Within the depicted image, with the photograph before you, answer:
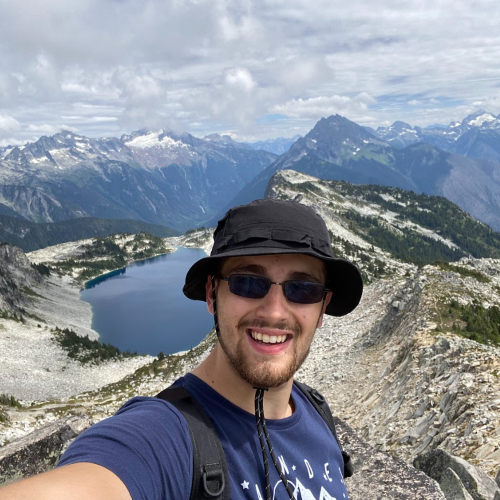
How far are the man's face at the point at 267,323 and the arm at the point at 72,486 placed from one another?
1.39 metres

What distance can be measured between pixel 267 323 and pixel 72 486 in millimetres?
1998

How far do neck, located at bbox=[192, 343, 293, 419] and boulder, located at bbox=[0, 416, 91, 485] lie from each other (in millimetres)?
Answer: 5661

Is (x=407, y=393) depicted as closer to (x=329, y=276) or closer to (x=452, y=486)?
(x=452, y=486)

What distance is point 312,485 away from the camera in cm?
369

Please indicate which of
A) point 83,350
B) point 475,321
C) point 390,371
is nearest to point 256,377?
point 390,371

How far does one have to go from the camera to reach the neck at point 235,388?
3.58 meters

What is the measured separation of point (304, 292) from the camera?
154 inches

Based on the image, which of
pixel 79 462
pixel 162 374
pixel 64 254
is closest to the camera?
pixel 79 462

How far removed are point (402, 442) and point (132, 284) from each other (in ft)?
521

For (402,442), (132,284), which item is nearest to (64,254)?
(132,284)

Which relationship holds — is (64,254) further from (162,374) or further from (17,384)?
(162,374)

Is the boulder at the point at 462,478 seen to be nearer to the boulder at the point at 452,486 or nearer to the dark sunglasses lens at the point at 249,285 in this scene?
the boulder at the point at 452,486

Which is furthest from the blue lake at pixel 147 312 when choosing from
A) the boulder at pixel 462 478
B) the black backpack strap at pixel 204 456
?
the black backpack strap at pixel 204 456

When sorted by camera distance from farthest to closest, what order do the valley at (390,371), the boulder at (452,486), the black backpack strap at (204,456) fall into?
1. the valley at (390,371)
2. the boulder at (452,486)
3. the black backpack strap at (204,456)
